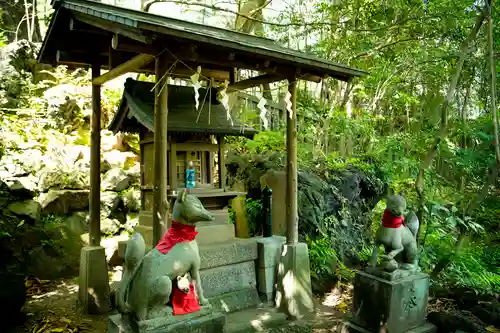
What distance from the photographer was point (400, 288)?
190 inches

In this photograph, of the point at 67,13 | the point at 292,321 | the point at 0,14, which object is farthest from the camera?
the point at 0,14

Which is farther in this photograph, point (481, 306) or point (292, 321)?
point (481, 306)

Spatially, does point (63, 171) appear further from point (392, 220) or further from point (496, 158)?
point (496, 158)

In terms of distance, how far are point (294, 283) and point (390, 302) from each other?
176 cm

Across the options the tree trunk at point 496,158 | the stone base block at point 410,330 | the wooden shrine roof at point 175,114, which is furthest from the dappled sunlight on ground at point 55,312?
the tree trunk at point 496,158

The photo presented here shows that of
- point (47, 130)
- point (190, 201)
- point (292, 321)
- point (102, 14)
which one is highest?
point (102, 14)

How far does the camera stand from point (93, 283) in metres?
5.91

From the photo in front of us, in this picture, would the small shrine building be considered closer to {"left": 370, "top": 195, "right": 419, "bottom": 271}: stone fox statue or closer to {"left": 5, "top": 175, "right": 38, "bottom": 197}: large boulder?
{"left": 370, "top": 195, "right": 419, "bottom": 271}: stone fox statue

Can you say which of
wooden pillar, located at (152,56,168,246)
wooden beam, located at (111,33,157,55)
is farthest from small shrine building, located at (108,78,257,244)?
wooden beam, located at (111,33,157,55)

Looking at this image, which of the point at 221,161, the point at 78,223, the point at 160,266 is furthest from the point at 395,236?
the point at 78,223

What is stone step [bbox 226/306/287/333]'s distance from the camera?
536 centimetres

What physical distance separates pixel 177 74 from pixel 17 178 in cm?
512

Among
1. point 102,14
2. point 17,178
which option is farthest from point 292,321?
point 17,178

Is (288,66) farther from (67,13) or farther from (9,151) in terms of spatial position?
(9,151)
